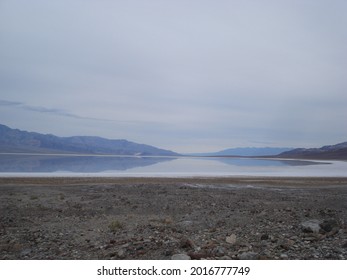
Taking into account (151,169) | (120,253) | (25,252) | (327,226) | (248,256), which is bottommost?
(151,169)

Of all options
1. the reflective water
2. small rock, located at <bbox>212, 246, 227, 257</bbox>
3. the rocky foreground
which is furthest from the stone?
the reflective water

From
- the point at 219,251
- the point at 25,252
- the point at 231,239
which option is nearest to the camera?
the point at 219,251

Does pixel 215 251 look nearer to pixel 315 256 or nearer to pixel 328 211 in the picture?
pixel 315 256

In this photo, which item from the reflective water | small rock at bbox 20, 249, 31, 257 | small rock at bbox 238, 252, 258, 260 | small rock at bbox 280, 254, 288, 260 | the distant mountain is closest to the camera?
small rock at bbox 238, 252, 258, 260

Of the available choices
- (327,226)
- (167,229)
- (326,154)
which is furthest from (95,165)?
(326,154)

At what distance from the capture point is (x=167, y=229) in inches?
295

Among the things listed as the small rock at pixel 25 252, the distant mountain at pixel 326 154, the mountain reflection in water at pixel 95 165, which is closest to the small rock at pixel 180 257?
the small rock at pixel 25 252

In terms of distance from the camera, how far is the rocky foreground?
562 centimetres

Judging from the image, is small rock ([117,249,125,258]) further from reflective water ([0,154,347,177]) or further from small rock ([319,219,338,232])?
reflective water ([0,154,347,177])

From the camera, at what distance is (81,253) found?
585 centimetres

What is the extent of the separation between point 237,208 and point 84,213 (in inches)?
210

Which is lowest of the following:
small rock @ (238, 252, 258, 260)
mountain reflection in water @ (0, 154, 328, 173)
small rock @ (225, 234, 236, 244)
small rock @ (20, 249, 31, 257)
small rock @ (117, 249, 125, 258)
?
mountain reflection in water @ (0, 154, 328, 173)

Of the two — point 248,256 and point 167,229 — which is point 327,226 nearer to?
point 248,256

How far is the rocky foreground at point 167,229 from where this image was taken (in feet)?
18.4
